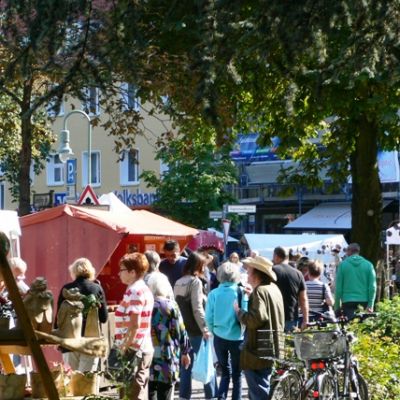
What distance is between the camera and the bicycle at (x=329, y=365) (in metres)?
10.2

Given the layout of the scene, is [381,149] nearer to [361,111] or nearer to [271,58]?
[361,111]

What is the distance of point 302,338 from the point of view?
10.3m

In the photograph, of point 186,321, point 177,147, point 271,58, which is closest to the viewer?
point 271,58

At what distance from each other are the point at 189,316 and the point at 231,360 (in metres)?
0.69

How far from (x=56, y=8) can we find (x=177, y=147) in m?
10.9

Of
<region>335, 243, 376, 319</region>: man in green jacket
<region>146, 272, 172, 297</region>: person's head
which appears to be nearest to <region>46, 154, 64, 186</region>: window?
<region>335, 243, 376, 319</region>: man in green jacket

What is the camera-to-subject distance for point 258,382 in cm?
1094

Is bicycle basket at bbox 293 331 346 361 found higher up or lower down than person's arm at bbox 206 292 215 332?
lower down

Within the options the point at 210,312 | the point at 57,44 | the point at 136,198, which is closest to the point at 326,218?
the point at 136,198

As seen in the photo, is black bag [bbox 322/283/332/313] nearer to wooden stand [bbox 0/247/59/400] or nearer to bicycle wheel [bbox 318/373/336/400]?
bicycle wheel [bbox 318/373/336/400]

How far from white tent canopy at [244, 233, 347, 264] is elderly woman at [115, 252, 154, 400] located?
18.4 m

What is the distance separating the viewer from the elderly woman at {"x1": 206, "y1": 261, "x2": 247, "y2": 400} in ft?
39.3

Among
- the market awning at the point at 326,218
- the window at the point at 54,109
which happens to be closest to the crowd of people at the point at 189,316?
the window at the point at 54,109

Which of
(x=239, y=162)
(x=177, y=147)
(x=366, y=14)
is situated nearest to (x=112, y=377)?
(x=366, y=14)
